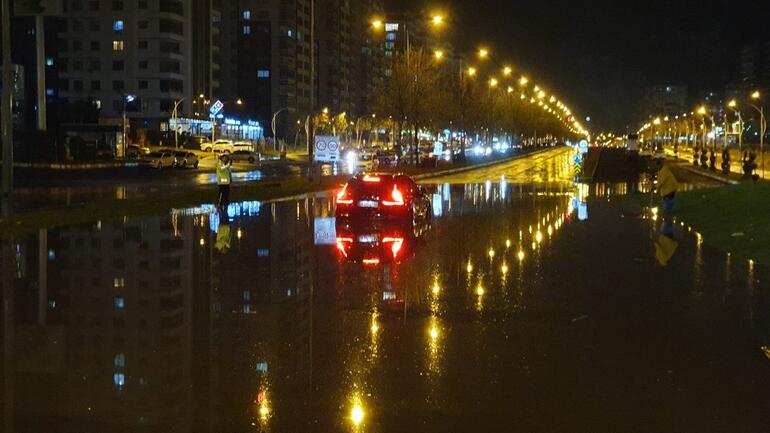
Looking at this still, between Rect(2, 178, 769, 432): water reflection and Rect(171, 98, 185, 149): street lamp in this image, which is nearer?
Rect(2, 178, 769, 432): water reflection

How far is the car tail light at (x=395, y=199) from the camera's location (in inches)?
974

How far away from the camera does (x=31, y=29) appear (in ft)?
348

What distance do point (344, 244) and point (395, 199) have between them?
4.69m

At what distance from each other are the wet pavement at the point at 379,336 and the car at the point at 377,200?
392 cm

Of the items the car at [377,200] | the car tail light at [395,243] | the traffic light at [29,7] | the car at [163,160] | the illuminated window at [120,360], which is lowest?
the illuminated window at [120,360]

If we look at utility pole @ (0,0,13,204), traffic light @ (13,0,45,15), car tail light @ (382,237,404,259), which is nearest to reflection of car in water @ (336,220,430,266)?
car tail light @ (382,237,404,259)

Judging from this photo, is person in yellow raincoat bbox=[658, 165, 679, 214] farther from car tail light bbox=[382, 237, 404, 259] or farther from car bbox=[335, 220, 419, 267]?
car tail light bbox=[382, 237, 404, 259]

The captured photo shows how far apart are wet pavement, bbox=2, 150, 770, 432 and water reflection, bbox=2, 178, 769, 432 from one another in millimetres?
35

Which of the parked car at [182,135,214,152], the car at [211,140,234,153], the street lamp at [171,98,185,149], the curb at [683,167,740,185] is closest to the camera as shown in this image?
the curb at [683,167,740,185]

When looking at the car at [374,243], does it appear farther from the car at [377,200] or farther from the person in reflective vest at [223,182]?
the person in reflective vest at [223,182]

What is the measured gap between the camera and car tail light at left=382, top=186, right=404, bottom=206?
81.1 feet

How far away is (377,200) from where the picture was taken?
979 inches

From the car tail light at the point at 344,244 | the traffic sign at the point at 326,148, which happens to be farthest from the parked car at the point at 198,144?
the car tail light at the point at 344,244

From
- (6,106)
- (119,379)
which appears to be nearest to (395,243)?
(6,106)
